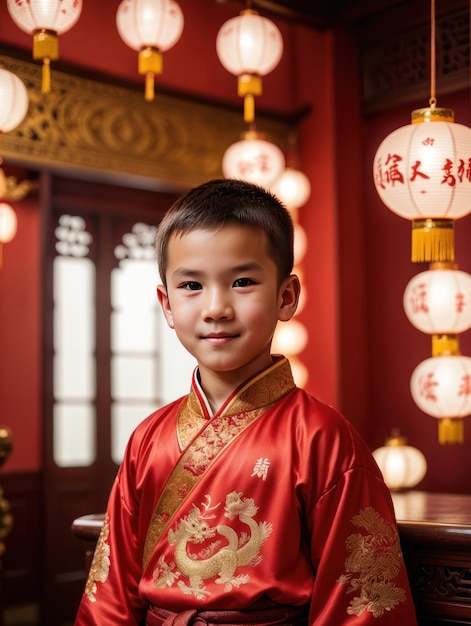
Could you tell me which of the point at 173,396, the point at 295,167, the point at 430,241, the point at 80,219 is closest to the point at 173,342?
the point at 173,396

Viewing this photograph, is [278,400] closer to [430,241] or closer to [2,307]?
[430,241]

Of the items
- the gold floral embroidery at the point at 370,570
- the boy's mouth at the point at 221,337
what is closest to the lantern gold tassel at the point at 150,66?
the boy's mouth at the point at 221,337

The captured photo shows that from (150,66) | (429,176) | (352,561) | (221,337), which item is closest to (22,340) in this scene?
(150,66)

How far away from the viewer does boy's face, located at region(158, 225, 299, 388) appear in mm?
1519

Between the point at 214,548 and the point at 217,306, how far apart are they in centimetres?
41

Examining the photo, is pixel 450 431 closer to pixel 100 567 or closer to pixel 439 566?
pixel 439 566

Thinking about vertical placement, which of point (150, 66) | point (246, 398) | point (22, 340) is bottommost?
point (246, 398)

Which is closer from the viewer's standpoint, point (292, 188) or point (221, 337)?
point (221, 337)

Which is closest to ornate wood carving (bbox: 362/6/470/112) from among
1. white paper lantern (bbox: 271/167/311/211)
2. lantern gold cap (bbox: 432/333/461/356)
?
white paper lantern (bbox: 271/167/311/211)

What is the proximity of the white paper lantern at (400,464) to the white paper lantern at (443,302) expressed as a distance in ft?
1.86

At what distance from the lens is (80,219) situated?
18.3ft

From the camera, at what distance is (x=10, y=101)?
3848 mm

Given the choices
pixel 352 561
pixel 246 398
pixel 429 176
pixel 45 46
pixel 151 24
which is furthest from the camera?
pixel 151 24

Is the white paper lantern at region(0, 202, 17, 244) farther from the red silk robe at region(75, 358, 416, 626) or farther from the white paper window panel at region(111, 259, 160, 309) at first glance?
the red silk robe at region(75, 358, 416, 626)
